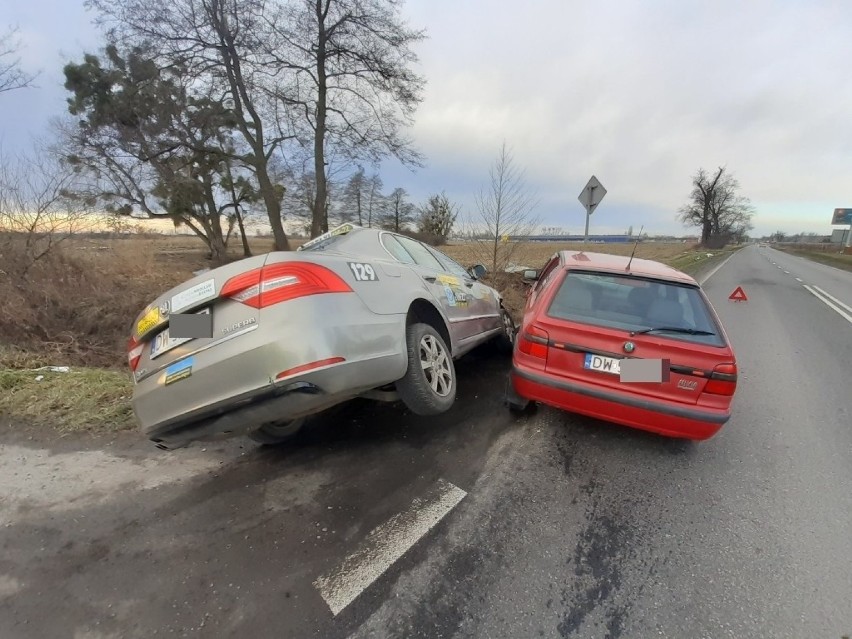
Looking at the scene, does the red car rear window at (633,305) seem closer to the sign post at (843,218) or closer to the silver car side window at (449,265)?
the silver car side window at (449,265)

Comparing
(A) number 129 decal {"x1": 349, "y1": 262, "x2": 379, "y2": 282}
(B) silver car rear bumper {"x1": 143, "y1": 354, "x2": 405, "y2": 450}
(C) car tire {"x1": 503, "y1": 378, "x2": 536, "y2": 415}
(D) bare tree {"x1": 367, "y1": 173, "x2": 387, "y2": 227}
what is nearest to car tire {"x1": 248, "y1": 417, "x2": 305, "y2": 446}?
(B) silver car rear bumper {"x1": 143, "y1": 354, "x2": 405, "y2": 450}

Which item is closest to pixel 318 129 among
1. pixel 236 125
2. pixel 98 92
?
pixel 236 125

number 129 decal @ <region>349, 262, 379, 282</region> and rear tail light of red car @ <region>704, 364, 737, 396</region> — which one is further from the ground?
number 129 decal @ <region>349, 262, 379, 282</region>

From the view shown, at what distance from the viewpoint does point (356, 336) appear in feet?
7.66

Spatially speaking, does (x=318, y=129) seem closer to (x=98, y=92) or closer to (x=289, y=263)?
(x=98, y=92)

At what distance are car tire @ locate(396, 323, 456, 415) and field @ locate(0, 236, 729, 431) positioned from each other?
8.26 feet

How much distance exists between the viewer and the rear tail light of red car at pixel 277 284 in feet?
7.21

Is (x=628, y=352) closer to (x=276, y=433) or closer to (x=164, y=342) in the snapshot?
(x=276, y=433)

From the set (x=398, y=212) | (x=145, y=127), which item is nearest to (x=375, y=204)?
(x=398, y=212)

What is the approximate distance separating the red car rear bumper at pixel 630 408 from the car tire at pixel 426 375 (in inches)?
25.8

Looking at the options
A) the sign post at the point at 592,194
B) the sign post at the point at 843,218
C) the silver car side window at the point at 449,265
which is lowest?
the silver car side window at the point at 449,265

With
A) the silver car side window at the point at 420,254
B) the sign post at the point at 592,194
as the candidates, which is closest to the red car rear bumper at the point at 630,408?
the silver car side window at the point at 420,254

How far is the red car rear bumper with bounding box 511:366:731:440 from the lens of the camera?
2746 millimetres

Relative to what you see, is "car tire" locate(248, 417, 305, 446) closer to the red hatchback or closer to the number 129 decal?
the number 129 decal
